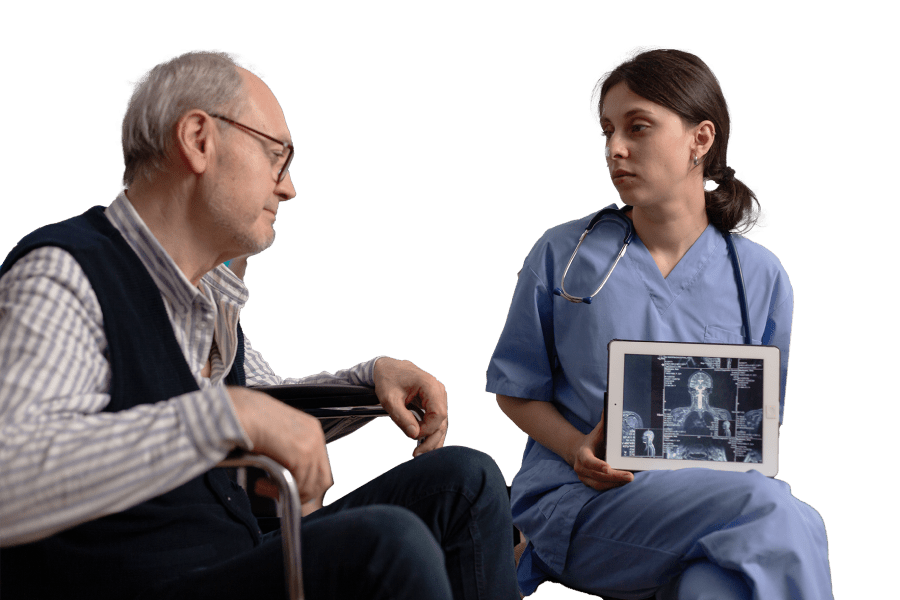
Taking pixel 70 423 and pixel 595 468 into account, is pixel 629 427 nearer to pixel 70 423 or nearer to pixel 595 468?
pixel 595 468

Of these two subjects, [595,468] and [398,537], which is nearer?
[398,537]

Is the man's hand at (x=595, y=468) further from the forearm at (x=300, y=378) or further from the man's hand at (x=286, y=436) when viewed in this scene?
the man's hand at (x=286, y=436)

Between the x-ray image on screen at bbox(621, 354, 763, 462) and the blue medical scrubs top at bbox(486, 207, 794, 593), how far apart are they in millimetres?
149

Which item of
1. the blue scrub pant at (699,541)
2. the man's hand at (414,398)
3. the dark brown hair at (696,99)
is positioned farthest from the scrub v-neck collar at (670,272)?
the man's hand at (414,398)

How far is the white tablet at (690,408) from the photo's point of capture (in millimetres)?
1822

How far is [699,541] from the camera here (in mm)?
1678

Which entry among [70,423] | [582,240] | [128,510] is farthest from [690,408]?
[70,423]

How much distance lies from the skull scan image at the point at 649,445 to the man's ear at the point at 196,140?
108cm

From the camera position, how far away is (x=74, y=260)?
3.76ft

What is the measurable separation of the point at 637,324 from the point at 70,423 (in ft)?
4.46

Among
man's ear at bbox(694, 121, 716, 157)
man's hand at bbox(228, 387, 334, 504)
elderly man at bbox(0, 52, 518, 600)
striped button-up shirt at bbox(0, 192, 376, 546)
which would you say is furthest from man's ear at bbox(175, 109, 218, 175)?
man's ear at bbox(694, 121, 716, 157)

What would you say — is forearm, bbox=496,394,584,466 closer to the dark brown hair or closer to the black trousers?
the dark brown hair

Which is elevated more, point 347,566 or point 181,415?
point 181,415

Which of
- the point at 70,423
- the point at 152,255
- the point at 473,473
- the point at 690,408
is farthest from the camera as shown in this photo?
the point at 690,408
